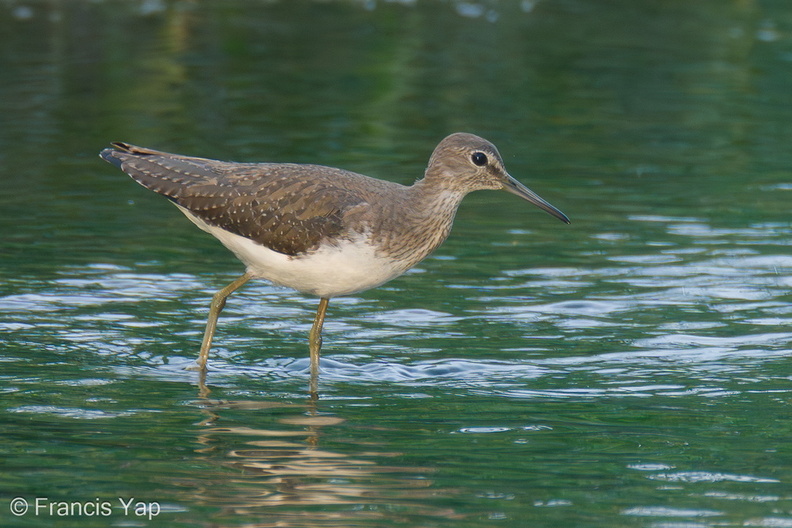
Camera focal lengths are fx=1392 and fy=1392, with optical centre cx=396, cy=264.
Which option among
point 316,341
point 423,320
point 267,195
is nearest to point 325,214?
point 267,195

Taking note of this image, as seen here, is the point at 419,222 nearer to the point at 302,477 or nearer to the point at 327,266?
the point at 327,266

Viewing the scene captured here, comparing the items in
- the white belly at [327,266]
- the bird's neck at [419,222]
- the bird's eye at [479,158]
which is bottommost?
the white belly at [327,266]

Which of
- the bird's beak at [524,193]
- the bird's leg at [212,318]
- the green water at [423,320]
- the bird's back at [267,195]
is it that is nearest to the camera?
the green water at [423,320]

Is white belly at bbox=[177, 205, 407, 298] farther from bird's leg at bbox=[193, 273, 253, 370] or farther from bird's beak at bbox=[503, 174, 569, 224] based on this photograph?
bird's beak at bbox=[503, 174, 569, 224]

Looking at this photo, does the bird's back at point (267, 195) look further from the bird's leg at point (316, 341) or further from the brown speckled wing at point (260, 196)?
the bird's leg at point (316, 341)

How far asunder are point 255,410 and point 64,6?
22.6 m

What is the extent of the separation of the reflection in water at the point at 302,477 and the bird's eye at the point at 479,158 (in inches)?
86.0

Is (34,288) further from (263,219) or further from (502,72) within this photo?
(502,72)

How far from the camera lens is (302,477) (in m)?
7.50

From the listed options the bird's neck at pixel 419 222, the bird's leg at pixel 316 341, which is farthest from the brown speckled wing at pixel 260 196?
the bird's leg at pixel 316 341

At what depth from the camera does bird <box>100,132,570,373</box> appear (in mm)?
9359

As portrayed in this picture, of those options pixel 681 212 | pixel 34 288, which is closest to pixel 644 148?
pixel 681 212

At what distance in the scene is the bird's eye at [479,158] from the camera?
9664mm

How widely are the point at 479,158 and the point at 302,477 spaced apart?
3076 millimetres
